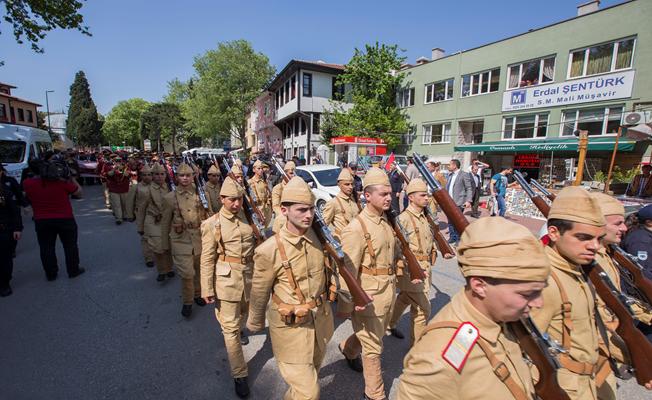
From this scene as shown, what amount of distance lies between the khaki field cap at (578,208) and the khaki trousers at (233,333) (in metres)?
2.82

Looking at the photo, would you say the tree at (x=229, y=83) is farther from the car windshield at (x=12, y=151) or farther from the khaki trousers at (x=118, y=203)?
the khaki trousers at (x=118, y=203)

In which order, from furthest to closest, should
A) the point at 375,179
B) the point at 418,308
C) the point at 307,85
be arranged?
the point at 307,85 → the point at 418,308 → the point at 375,179

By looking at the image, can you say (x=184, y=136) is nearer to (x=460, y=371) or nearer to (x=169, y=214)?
(x=169, y=214)

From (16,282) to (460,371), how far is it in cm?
734

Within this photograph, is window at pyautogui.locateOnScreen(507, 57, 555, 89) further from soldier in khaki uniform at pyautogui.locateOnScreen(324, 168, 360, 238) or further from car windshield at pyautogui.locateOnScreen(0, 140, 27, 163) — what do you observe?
car windshield at pyautogui.locateOnScreen(0, 140, 27, 163)

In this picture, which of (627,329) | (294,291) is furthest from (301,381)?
(627,329)

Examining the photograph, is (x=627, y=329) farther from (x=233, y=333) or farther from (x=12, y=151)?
(x=12, y=151)

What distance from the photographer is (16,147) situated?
40.1 feet

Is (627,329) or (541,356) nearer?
(541,356)

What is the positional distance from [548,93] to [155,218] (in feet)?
67.5

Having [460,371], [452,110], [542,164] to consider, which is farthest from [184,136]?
[460,371]

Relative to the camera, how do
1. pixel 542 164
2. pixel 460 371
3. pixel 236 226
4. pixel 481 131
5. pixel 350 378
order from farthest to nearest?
pixel 481 131
pixel 542 164
pixel 236 226
pixel 350 378
pixel 460 371


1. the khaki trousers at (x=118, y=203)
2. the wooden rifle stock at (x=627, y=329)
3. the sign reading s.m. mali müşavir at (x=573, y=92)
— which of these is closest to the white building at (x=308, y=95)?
the sign reading s.m. mali müşavir at (x=573, y=92)

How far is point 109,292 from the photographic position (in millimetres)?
5203
